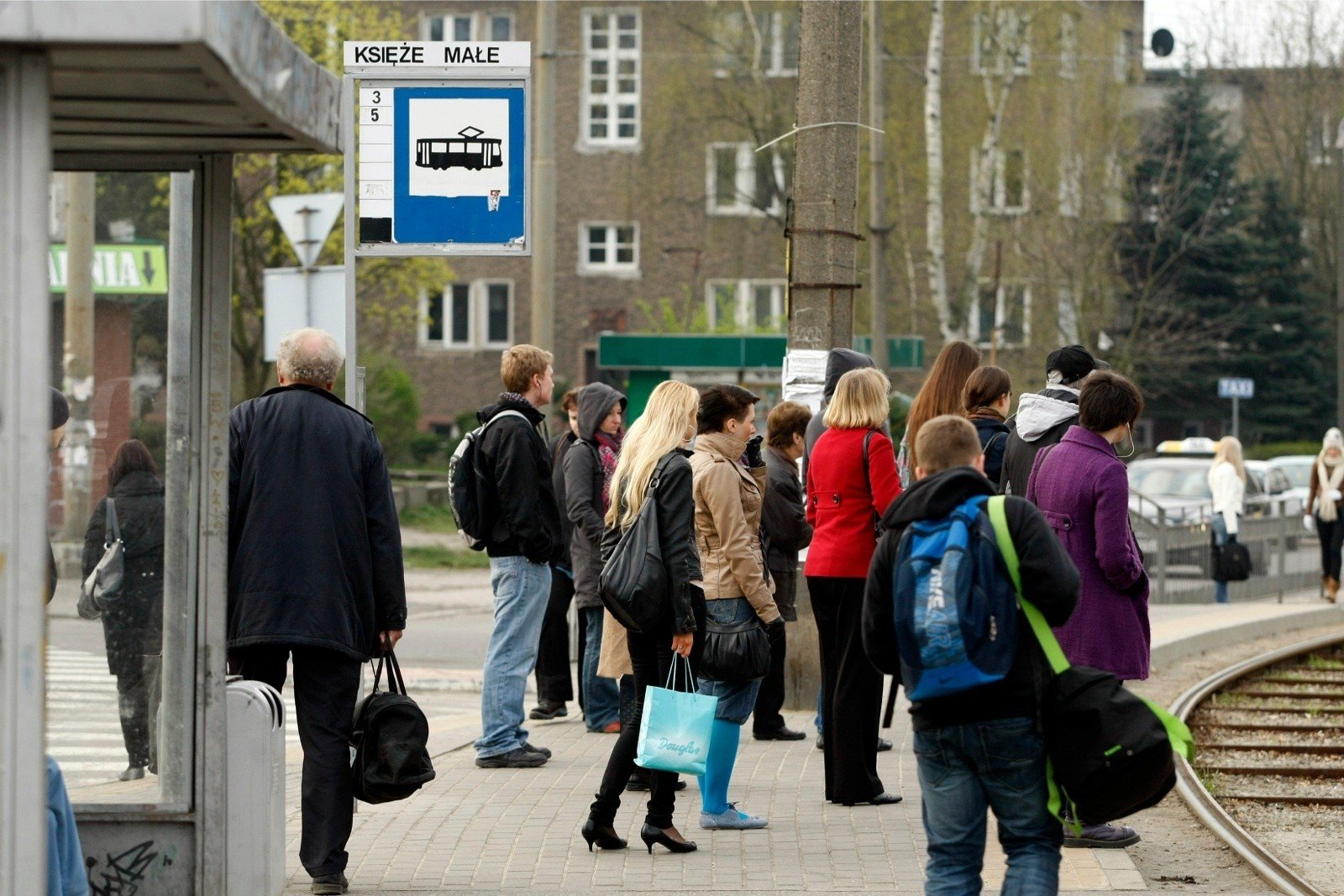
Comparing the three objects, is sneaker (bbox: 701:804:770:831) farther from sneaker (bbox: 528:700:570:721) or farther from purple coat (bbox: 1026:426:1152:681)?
sneaker (bbox: 528:700:570:721)

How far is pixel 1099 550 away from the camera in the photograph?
664cm

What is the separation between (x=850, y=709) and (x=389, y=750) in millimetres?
2222

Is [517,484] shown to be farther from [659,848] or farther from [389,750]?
[389,750]

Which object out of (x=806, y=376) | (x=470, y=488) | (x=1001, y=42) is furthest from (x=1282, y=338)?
(x=470, y=488)

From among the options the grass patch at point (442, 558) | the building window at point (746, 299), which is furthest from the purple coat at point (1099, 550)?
the building window at point (746, 299)

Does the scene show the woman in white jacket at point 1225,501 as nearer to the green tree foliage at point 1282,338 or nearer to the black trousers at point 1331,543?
the black trousers at point 1331,543

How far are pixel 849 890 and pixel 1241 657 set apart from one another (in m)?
9.82

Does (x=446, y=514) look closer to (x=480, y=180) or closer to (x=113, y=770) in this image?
(x=480, y=180)

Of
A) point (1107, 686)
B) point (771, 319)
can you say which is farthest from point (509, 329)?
point (1107, 686)

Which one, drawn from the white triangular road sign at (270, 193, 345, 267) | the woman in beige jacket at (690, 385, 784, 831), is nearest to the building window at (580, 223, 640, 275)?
the white triangular road sign at (270, 193, 345, 267)

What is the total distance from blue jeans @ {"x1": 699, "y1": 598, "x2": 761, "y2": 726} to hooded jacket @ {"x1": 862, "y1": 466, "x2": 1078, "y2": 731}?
2.30 metres

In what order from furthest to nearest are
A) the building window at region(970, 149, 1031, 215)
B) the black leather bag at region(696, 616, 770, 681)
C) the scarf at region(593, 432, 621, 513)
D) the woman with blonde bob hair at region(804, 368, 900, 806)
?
the building window at region(970, 149, 1031, 215)
the scarf at region(593, 432, 621, 513)
the woman with blonde bob hair at region(804, 368, 900, 806)
the black leather bag at region(696, 616, 770, 681)

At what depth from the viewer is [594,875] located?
6539 millimetres

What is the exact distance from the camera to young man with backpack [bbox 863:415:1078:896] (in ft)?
15.4
